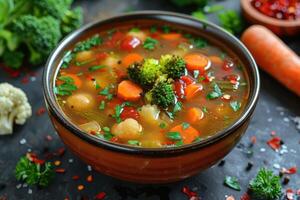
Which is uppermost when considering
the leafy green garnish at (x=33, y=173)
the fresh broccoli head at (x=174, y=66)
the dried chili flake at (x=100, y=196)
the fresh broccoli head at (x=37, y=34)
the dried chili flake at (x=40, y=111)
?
the fresh broccoli head at (x=174, y=66)

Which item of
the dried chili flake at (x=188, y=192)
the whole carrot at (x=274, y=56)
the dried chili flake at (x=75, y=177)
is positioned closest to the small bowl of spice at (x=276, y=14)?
the whole carrot at (x=274, y=56)

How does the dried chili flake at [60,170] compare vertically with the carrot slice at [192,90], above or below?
below

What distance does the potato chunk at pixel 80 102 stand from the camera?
266 centimetres

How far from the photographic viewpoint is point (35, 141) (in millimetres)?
3062

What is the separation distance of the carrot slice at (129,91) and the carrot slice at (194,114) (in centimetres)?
28

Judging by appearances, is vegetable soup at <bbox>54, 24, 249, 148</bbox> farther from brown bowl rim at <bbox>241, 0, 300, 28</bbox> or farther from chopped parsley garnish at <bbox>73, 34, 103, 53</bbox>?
brown bowl rim at <bbox>241, 0, 300, 28</bbox>

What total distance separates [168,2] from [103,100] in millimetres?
1697

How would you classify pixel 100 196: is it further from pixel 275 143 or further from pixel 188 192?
pixel 275 143

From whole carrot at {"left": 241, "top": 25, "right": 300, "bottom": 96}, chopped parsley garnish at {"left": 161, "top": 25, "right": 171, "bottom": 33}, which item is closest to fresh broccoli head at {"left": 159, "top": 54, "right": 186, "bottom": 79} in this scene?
chopped parsley garnish at {"left": 161, "top": 25, "right": 171, "bottom": 33}

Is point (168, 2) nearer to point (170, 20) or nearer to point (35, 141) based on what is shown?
point (170, 20)

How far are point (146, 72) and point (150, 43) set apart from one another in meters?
0.44

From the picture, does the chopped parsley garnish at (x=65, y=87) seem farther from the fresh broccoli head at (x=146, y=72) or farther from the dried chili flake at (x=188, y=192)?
the dried chili flake at (x=188, y=192)

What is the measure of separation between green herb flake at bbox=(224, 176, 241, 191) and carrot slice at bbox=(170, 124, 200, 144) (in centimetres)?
42

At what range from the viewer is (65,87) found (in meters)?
2.78
